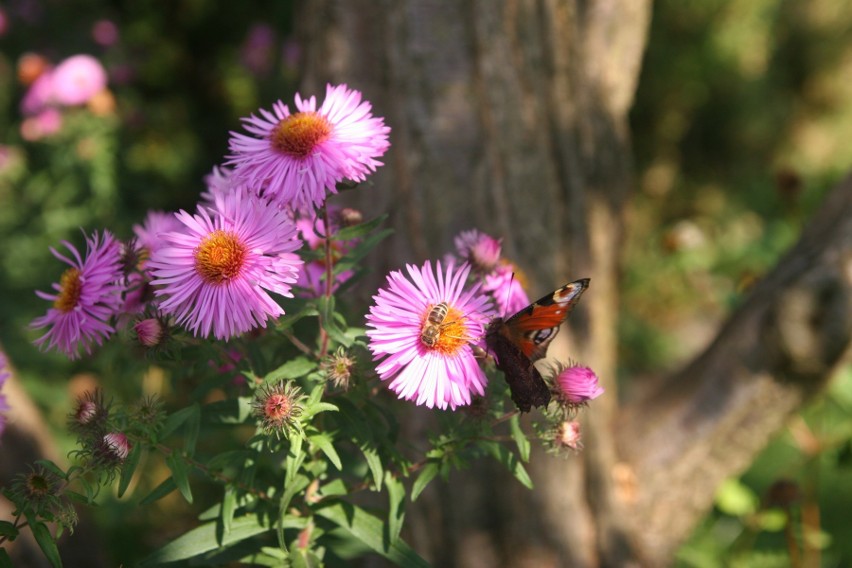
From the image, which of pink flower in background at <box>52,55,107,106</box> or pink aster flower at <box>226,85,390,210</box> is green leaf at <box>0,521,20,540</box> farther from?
pink flower in background at <box>52,55,107,106</box>

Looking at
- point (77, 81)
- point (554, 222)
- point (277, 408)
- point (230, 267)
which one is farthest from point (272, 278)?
point (77, 81)

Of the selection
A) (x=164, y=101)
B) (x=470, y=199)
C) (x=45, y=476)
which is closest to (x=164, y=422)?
(x=45, y=476)

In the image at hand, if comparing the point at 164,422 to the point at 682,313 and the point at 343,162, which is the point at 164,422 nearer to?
the point at 343,162

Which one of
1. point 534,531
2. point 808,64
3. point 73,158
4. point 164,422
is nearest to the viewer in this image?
point 164,422

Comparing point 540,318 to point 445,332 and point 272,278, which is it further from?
point 272,278

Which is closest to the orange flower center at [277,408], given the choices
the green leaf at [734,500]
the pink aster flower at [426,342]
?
the pink aster flower at [426,342]

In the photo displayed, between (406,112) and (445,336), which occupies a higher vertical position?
(406,112)
